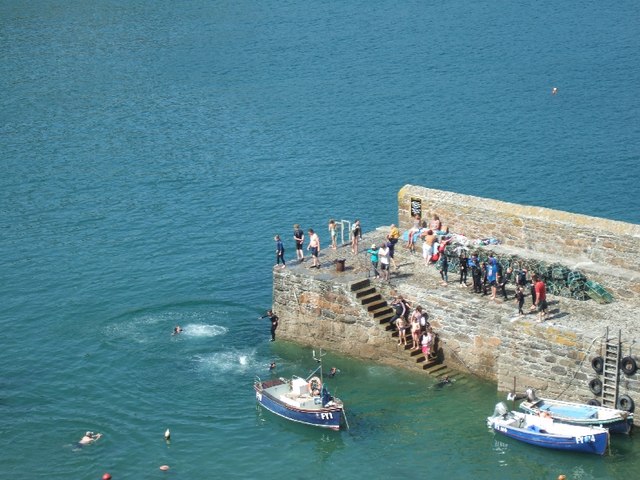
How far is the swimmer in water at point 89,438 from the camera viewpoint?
45.9m

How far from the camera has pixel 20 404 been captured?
49156 millimetres

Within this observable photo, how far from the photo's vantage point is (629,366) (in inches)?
1711

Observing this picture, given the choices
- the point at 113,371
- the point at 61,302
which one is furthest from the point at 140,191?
the point at 113,371

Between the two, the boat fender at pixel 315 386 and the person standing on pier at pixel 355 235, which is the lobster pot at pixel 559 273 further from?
the boat fender at pixel 315 386

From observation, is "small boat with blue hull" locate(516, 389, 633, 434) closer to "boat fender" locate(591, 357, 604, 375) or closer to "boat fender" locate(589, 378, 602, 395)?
"boat fender" locate(589, 378, 602, 395)

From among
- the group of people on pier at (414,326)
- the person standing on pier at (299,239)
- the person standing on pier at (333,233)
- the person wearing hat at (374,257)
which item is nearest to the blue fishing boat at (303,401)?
the group of people on pier at (414,326)

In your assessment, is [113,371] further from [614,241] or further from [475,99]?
[475,99]

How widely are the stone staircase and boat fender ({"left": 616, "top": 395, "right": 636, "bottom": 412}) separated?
726 cm

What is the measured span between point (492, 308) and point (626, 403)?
21.4ft

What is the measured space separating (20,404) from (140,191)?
2625 cm

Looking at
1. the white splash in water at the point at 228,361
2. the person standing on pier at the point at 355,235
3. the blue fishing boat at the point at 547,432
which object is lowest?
the blue fishing boat at the point at 547,432

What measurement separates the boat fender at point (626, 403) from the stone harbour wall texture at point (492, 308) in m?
0.22

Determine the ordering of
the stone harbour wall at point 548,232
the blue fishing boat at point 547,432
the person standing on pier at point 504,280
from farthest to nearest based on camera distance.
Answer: the person standing on pier at point 504,280 → the stone harbour wall at point 548,232 → the blue fishing boat at point 547,432

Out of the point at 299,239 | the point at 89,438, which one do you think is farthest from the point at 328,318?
the point at 89,438
